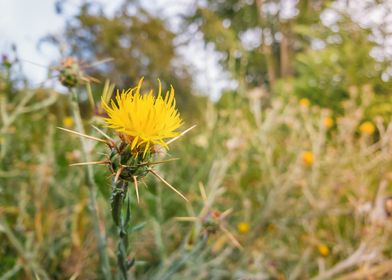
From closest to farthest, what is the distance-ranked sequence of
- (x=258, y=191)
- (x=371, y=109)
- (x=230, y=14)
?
(x=258, y=191)
(x=371, y=109)
(x=230, y=14)

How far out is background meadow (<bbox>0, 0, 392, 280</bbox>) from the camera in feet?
4.18

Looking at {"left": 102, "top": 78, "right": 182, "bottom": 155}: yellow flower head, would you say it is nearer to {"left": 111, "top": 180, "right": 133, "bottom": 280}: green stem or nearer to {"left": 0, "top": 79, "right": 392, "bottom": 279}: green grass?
{"left": 111, "top": 180, "right": 133, "bottom": 280}: green stem

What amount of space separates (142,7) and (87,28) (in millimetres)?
1647

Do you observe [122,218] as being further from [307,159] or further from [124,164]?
[307,159]

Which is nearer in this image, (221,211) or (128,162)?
(128,162)

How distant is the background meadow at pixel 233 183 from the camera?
1274mm

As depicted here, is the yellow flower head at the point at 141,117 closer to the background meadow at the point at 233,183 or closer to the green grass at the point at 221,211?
the background meadow at the point at 233,183

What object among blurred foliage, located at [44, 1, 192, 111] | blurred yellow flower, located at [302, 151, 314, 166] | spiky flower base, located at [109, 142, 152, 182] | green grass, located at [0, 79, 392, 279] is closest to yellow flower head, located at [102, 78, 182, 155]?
spiky flower base, located at [109, 142, 152, 182]

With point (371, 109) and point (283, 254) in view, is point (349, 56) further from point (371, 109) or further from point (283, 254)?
point (283, 254)

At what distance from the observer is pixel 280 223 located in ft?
6.13

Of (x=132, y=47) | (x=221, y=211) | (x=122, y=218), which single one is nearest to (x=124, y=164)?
(x=122, y=218)

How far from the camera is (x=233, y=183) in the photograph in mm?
2221

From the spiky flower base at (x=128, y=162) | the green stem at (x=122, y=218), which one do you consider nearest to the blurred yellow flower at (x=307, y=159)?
the green stem at (x=122, y=218)

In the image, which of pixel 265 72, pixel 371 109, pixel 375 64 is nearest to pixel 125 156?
pixel 371 109
